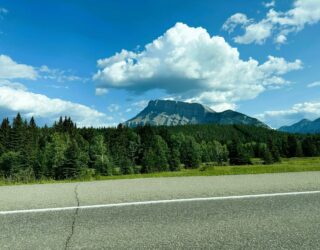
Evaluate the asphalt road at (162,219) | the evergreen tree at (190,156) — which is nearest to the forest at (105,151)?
the evergreen tree at (190,156)

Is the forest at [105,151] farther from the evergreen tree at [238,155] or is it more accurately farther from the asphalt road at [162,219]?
the asphalt road at [162,219]

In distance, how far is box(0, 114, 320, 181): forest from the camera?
70.7 metres

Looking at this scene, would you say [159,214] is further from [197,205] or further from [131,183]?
[131,183]

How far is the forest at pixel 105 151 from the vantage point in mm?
70688

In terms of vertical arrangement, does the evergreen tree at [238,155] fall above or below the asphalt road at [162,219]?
above

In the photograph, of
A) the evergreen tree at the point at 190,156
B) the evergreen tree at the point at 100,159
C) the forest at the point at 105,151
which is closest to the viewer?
the forest at the point at 105,151

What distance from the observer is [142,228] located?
19.3ft

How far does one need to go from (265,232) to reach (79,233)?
10.8 ft

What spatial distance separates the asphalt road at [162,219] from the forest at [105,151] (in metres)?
33.9

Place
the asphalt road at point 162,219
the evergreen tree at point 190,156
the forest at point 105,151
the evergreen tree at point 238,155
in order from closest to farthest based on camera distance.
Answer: the asphalt road at point 162,219 < the forest at point 105,151 < the evergreen tree at point 190,156 < the evergreen tree at point 238,155

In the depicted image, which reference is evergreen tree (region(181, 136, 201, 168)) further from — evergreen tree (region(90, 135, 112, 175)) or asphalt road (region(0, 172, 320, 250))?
asphalt road (region(0, 172, 320, 250))

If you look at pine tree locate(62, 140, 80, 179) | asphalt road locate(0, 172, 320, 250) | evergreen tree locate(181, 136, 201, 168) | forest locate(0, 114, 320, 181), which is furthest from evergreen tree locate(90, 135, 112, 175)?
asphalt road locate(0, 172, 320, 250)

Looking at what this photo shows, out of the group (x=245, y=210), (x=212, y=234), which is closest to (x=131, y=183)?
(x=245, y=210)

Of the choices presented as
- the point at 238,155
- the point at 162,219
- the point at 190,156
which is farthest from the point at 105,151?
the point at 162,219
